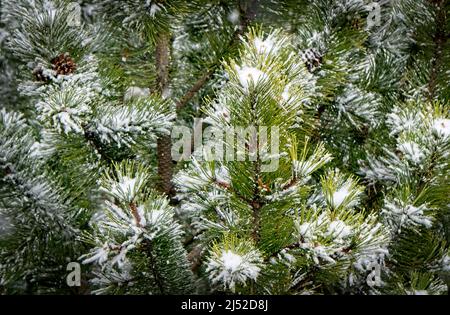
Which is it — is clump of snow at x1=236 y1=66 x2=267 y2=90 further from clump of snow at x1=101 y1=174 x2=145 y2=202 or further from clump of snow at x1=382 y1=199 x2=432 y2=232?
clump of snow at x1=382 y1=199 x2=432 y2=232

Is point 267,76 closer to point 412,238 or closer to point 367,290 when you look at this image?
point 412,238

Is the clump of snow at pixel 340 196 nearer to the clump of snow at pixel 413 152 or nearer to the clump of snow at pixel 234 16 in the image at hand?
the clump of snow at pixel 413 152

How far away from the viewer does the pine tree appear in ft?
2.93

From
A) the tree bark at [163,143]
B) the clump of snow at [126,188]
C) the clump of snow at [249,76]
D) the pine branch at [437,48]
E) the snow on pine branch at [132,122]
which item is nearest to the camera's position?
the clump of snow at [249,76]

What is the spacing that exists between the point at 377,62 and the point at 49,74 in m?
0.81

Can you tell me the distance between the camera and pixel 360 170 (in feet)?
4.25

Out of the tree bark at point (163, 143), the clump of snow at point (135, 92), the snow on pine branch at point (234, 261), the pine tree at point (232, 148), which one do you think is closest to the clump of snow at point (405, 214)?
the pine tree at point (232, 148)

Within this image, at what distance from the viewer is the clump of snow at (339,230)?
872mm

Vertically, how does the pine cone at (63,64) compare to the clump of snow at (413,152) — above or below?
above

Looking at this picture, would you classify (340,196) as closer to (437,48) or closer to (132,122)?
(132,122)

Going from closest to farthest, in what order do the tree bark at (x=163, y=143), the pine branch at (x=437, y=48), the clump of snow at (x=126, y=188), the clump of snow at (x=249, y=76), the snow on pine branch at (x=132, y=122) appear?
the clump of snow at (x=249, y=76)
the clump of snow at (x=126, y=188)
the snow on pine branch at (x=132, y=122)
the pine branch at (x=437, y=48)
the tree bark at (x=163, y=143)

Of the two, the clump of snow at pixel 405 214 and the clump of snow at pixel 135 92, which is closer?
the clump of snow at pixel 405 214

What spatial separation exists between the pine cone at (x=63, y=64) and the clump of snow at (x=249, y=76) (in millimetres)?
451
